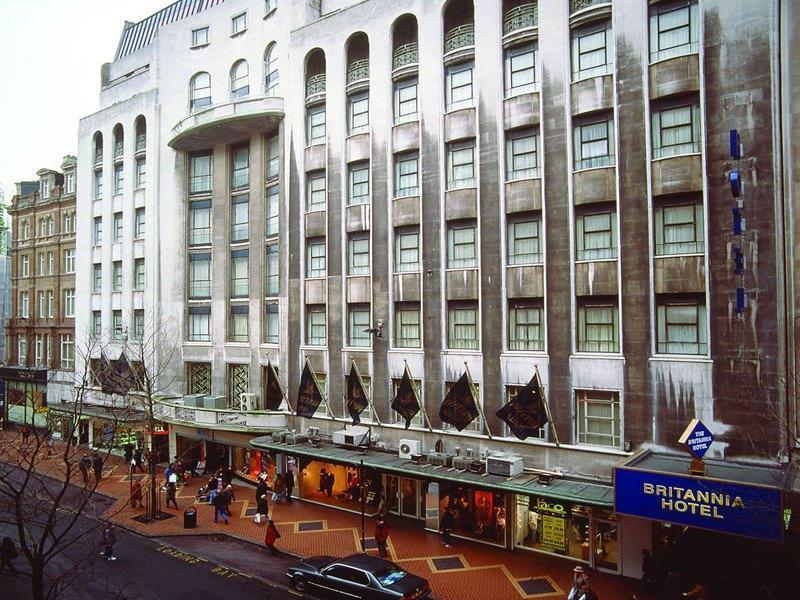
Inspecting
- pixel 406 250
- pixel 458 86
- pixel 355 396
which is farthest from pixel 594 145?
pixel 355 396

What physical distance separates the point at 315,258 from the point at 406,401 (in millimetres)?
9968

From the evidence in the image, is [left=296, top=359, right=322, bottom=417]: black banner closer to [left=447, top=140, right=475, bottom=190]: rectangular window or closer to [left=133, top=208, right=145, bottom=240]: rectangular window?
[left=447, top=140, right=475, bottom=190]: rectangular window

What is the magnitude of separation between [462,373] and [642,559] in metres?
9.42

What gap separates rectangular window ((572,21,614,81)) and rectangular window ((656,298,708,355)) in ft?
30.1

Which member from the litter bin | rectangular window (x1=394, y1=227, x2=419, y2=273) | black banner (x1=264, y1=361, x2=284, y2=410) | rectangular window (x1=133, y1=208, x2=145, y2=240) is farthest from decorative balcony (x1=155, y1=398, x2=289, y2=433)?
rectangular window (x1=133, y1=208, x2=145, y2=240)

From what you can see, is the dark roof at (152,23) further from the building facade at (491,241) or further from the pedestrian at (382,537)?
the pedestrian at (382,537)

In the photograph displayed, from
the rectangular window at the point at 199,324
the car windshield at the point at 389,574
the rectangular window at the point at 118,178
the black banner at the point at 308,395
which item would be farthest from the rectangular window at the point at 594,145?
the rectangular window at the point at 118,178

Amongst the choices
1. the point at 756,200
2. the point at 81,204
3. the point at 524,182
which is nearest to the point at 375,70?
the point at 524,182

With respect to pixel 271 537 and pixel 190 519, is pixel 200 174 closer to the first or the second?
pixel 190 519

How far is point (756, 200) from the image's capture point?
1909 cm

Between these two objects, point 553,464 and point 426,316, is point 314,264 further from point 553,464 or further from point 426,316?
point 553,464

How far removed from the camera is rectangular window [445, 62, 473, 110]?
85.0 feet

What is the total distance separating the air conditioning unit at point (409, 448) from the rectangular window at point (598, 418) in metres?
6.98

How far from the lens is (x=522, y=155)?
79.5 ft
